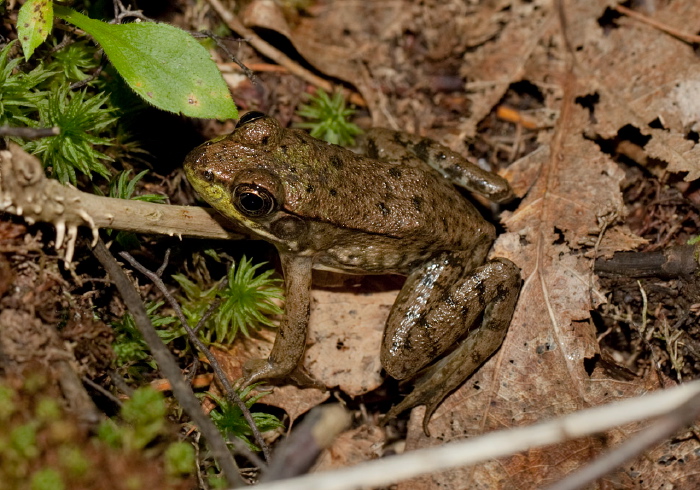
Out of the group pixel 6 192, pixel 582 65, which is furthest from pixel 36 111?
pixel 582 65

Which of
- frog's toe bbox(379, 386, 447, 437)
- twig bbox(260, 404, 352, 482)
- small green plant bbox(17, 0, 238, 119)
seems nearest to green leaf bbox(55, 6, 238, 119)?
small green plant bbox(17, 0, 238, 119)

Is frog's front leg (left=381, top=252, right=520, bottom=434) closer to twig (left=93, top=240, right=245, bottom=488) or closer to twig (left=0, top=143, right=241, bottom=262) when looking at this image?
twig (left=93, top=240, right=245, bottom=488)

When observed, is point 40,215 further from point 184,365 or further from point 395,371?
point 395,371

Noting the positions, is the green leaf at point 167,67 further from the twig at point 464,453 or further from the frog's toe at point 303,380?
the twig at point 464,453

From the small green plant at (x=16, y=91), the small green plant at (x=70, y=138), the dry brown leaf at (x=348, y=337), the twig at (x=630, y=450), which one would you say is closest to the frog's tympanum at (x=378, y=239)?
the dry brown leaf at (x=348, y=337)

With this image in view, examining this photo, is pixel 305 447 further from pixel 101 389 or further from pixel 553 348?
pixel 553 348

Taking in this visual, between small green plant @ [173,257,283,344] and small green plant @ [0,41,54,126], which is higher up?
→ small green plant @ [0,41,54,126]
